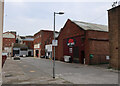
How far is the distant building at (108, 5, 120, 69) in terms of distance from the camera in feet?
52.1

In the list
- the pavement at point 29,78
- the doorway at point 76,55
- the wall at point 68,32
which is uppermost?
the wall at point 68,32

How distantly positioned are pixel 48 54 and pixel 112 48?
93.5ft

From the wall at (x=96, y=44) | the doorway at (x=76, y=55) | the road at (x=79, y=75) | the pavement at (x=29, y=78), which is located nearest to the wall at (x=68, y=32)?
the wall at (x=96, y=44)

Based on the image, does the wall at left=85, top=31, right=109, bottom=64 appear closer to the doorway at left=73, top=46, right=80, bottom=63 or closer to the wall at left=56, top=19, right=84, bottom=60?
the wall at left=56, top=19, right=84, bottom=60

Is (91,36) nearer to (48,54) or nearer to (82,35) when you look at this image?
(82,35)

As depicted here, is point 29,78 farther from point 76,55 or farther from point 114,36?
point 76,55

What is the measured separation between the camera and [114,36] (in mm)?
16531

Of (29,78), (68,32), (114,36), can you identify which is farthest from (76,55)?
(29,78)

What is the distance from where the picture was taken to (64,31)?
3028cm

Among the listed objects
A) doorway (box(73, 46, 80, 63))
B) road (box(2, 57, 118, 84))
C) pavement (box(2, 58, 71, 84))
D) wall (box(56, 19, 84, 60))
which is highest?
wall (box(56, 19, 84, 60))

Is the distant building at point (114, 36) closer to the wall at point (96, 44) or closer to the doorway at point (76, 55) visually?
the wall at point (96, 44)

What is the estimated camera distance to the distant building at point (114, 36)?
15891 mm

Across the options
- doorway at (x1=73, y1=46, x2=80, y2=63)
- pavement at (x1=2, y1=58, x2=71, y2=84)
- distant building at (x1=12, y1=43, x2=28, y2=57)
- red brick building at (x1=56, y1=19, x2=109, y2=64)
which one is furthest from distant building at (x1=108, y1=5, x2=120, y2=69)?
distant building at (x1=12, y1=43, x2=28, y2=57)

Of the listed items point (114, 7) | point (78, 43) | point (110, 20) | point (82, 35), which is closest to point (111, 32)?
point (110, 20)
